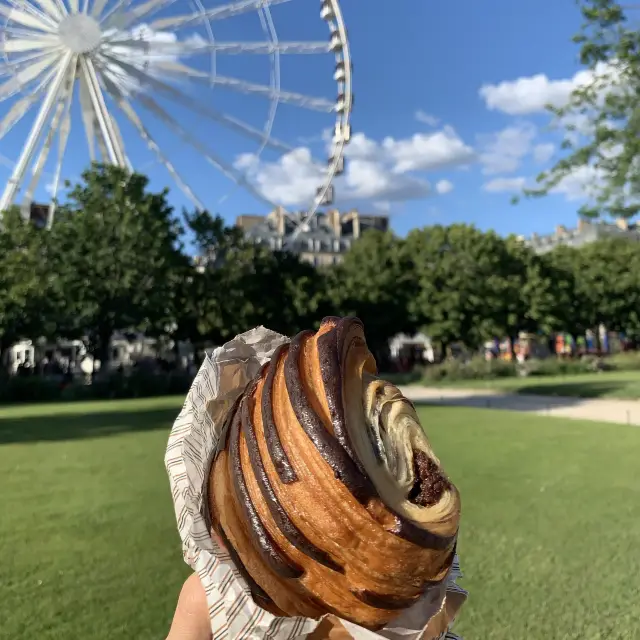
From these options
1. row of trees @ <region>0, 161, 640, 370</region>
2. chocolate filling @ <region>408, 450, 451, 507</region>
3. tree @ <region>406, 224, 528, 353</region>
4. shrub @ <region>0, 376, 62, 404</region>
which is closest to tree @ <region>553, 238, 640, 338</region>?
row of trees @ <region>0, 161, 640, 370</region>

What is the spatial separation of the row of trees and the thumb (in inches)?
969

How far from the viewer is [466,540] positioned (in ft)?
18.3

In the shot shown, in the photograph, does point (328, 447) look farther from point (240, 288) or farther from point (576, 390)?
point (240, 288)

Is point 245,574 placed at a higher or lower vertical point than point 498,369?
higher

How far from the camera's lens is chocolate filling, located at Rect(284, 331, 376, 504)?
4.30ft

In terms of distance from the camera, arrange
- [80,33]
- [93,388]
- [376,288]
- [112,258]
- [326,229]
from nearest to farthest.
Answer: [93,388]
[80,33]
[112,258]
[376,288]
[326,229]

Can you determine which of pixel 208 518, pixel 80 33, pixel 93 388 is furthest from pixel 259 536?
pixel 80 33

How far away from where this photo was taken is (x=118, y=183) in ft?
95.6

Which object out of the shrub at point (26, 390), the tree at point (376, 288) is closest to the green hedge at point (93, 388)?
the shrub at point (26, 390)

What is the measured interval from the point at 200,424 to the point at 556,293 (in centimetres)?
4203

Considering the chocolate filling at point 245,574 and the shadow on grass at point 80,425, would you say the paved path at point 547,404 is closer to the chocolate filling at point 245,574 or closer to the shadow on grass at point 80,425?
the shadow on grass at point 80,425

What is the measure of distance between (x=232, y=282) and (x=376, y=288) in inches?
358

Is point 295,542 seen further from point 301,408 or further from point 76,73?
point 76,73

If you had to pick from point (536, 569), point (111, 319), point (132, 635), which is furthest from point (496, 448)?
point (111, 319)
